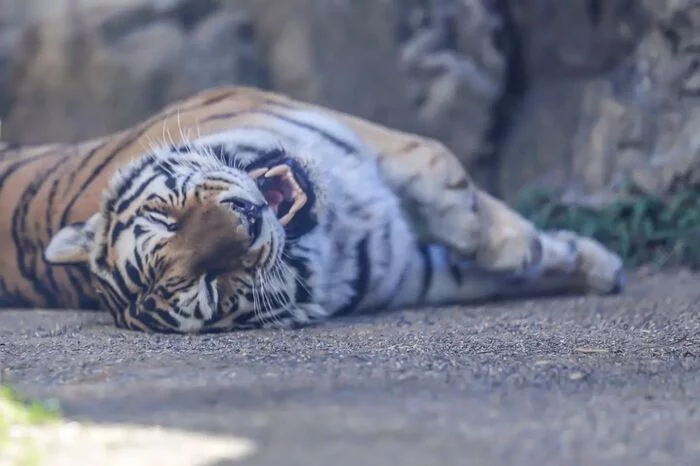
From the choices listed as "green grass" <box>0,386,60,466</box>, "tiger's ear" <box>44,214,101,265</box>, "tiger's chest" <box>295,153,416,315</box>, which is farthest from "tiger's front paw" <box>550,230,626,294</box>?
"green grass" <box>0,386,60,466</box>

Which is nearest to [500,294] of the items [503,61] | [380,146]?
[380,146]

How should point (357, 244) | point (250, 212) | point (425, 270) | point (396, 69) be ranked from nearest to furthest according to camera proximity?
1. point (250, 212)
2. point (357, 244)
3. point (425, 270)
4. point (396, 69)

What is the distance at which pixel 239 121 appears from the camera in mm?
3434

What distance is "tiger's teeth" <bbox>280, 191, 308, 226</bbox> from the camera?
2.96 meters

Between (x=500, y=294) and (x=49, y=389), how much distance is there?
195cm

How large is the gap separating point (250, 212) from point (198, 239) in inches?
6.0

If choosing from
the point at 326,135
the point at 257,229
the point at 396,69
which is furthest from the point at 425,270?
the point at 396,69

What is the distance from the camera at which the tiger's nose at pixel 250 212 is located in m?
2.82

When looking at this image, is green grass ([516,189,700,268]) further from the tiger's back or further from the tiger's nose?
the tiger's nose

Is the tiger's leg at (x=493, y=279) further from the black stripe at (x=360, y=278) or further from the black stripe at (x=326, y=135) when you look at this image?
the black stripe at (x=326, y=135)

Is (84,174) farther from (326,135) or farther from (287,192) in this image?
(287,192)

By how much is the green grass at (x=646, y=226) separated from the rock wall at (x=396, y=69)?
0.15m

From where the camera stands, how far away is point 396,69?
5.12 meters

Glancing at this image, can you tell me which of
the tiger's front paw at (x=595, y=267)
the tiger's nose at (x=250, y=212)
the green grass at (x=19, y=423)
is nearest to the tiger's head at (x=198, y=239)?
the tiger's nose at (x=250, y=212)
